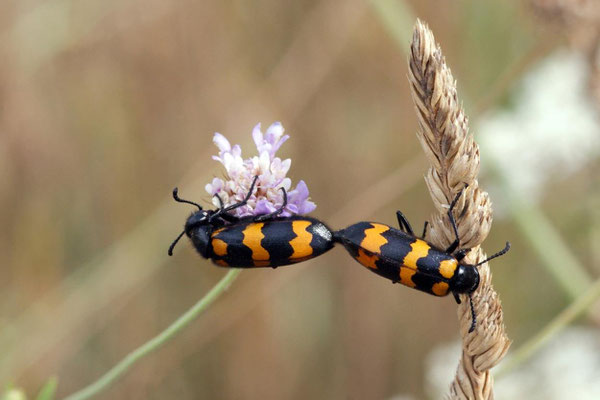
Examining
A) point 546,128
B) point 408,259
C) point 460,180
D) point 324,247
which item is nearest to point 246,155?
point 546,128

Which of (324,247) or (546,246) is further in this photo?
(546,246)

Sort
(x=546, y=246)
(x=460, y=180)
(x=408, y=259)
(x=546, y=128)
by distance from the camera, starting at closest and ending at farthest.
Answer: (x=460, y=180) → (x=408, y=259) → (x=546, y=246) → (x=546, y=128)

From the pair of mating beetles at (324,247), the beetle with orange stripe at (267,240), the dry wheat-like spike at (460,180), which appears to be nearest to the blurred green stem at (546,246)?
the pair of mating beetles at (324,247)

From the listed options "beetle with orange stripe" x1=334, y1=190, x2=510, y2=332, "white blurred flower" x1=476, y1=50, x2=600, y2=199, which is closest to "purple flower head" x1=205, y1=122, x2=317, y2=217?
"beetle with orange stripe" x1=334, y1=190, x2=510, y2=332

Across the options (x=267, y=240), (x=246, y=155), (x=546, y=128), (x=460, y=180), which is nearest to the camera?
(x=460, y=180)

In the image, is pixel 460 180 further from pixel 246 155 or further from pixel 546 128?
pixel 546 128
